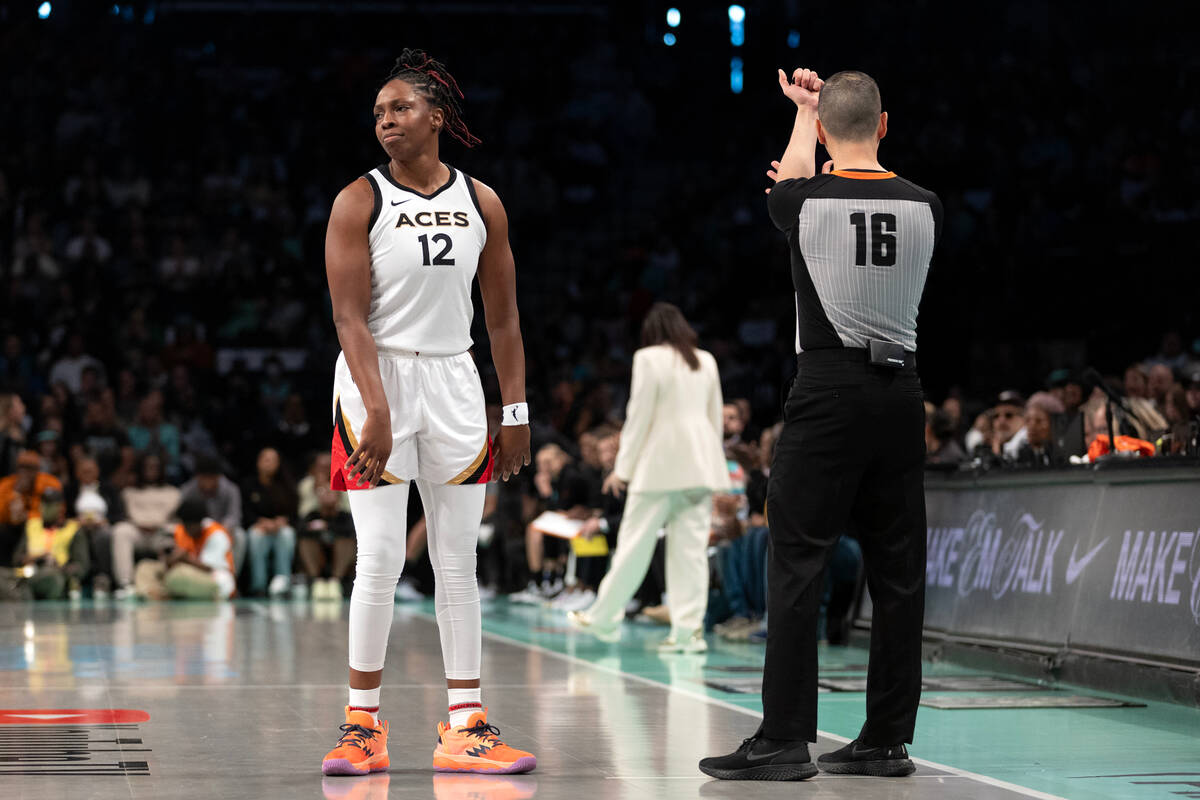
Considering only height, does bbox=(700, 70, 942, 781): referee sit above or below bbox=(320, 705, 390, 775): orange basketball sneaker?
above

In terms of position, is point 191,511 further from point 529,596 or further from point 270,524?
point 529,596

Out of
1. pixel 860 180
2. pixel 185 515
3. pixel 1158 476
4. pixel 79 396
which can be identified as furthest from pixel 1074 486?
pixel 79 396

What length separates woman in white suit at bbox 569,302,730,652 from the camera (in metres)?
9.54

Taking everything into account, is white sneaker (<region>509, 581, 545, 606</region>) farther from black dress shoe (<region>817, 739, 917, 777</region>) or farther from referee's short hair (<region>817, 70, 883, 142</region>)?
referee's short hair (<region>817, 70, 883, 142</region>)

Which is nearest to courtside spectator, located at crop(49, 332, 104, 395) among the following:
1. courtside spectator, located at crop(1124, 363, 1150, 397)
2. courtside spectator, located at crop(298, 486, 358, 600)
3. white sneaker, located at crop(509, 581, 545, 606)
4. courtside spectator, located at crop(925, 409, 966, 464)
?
courtside spectator, located at crop(298, 486, 358, 600)

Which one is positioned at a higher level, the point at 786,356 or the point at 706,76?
the point at 706,76

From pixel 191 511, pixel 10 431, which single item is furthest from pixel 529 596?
pixel 10 431

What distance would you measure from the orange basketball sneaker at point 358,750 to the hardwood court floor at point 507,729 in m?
0.08

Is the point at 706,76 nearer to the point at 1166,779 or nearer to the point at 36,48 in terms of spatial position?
the point at 36,48

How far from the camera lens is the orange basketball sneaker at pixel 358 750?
4.90m

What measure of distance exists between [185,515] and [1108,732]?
10.7 meters

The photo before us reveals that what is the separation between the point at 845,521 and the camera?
16.3 feet

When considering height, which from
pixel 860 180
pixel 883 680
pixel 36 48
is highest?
pixel 36 48

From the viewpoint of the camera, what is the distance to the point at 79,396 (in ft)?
57.6
